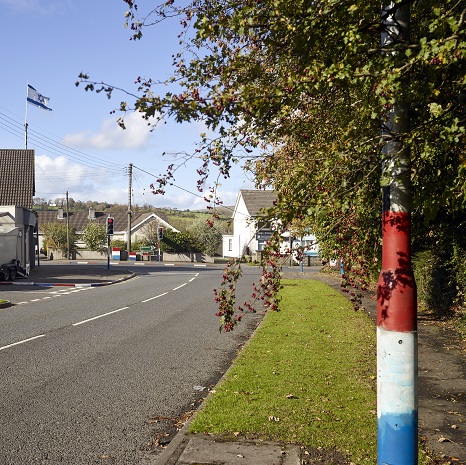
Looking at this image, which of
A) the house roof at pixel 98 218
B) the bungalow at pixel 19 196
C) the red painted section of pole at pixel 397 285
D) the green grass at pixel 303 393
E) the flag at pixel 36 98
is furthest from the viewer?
the house roof at pixel 98 218

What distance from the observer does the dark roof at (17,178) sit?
144 feet

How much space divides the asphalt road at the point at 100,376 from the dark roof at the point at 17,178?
25818 millimetres

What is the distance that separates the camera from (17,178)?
4519cm

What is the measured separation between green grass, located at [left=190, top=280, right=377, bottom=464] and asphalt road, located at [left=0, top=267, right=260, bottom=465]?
0.57 meters

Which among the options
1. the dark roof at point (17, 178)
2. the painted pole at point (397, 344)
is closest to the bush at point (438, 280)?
the painted pole at point (397, 344)

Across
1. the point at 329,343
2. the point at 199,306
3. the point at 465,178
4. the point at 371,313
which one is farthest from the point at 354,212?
the point at 199,306

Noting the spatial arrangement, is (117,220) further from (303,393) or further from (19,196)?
(303,393)

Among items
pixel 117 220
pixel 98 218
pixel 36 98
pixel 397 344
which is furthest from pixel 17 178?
pixel 98 218

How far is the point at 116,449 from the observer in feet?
19.9

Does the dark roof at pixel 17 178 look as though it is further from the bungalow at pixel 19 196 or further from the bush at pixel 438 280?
the bush at pixel 438 280

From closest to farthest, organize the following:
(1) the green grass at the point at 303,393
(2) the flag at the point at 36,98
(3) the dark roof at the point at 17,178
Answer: (1) the green grass at the point at 303,393
(3) the dark roof at the point at 17,178
(2) the flag at the point at 36,98

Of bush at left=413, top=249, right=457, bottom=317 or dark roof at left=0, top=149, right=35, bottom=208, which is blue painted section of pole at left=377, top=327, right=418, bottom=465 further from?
dark roof at left=0, top=149, right=35, bottom=208

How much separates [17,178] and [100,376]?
38635 millimetres

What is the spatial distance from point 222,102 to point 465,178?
214 centimetres
